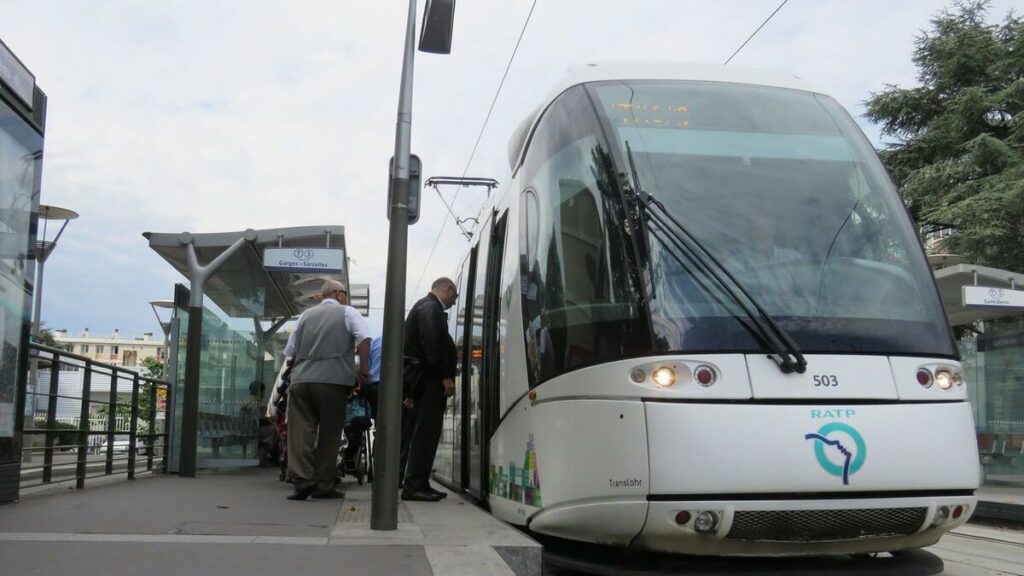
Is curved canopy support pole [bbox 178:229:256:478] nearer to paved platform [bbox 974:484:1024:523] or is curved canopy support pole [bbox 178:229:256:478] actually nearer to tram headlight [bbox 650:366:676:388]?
tram headlight [bbox 650:366:676:388]

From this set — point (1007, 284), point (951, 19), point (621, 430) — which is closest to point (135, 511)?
point (621, 430)

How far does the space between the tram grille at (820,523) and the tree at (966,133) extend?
19.8m

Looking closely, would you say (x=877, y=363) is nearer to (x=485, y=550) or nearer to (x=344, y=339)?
(x=485, y=550)

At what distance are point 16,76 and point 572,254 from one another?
398 centimetres

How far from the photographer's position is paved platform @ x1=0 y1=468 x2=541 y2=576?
392 cm

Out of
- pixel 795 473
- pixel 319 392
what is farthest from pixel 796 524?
pixel 319 392

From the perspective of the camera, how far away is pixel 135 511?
588 centimetres

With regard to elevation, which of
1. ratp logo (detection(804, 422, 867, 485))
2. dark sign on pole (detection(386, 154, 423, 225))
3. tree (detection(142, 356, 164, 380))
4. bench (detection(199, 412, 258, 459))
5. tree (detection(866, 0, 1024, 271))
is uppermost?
tree (detection(866, 0, 1024, 271))

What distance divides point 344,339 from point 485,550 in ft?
10.1

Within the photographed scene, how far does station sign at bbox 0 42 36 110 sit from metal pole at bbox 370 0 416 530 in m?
2.51

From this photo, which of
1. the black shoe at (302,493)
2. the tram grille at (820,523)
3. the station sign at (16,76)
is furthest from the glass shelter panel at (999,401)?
the station sign at (16,76)

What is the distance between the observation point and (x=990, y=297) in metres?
12.5

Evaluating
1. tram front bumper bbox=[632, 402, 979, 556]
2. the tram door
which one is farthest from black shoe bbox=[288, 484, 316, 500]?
tram front bumper bbox=[632, 402, 979, 556]

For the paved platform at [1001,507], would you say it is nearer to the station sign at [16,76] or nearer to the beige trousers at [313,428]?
the beige trousers at [313,428]
